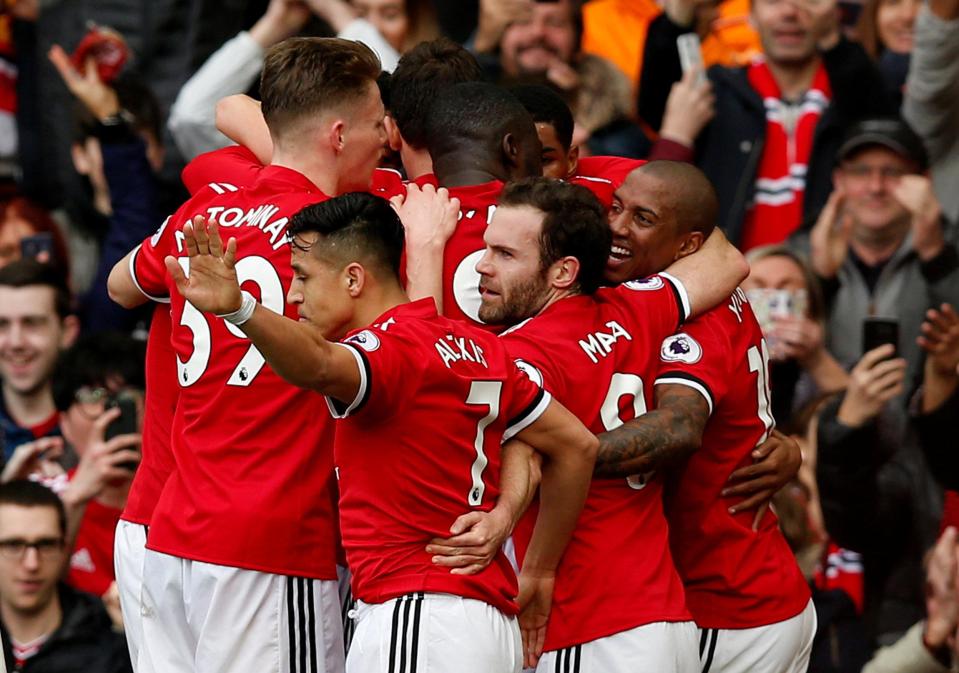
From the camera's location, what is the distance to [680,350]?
5.63 meters

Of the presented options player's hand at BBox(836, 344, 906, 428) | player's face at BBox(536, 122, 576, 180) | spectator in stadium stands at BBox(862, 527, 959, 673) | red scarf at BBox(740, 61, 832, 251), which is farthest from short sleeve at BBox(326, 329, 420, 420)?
red scarf at BBox(740, 61, 832, 251)

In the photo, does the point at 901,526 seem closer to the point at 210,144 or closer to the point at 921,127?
the point at 921,127

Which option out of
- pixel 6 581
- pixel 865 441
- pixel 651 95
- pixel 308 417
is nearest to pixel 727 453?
pixel 308 417

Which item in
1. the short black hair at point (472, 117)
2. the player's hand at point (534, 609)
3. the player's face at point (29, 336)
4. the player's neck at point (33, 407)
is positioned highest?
the short black hair at point (472, 117)

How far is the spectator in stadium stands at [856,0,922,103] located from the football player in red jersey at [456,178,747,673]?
15.0ft

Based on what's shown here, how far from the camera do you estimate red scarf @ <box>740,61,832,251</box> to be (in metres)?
9.11

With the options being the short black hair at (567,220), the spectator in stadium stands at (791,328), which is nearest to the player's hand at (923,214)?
the spectator in stadium stands at (791,328)

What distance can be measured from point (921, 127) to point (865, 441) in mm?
2155

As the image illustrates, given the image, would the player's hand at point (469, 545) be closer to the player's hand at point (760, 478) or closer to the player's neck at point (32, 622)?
the player's hand at point (760, 478)

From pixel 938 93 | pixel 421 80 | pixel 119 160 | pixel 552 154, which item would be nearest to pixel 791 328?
pixel 938 93

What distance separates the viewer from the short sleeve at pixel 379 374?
4656mm

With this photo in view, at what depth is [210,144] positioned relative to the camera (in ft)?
31.4

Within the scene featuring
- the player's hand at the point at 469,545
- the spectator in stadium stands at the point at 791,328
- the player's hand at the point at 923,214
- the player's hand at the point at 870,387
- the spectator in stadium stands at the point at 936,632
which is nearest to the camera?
the player's hand at the point at 469,545

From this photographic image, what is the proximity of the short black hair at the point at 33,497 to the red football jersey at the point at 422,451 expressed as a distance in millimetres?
3246
